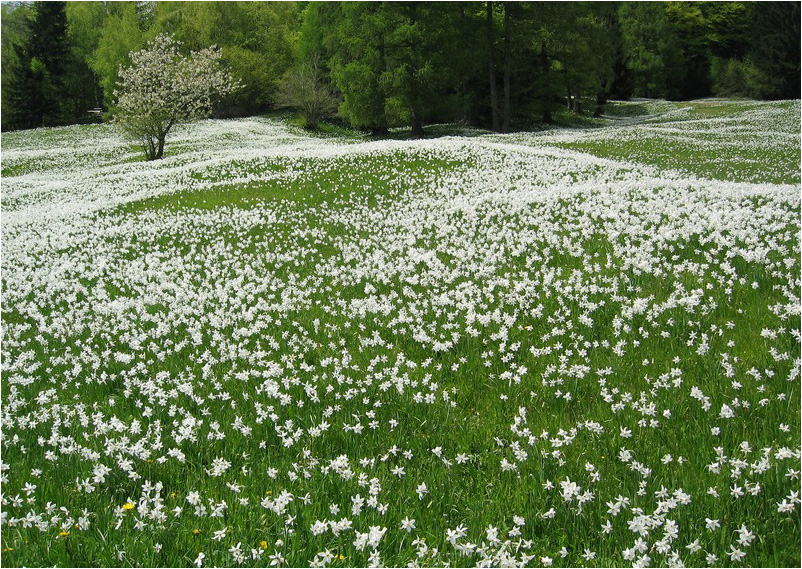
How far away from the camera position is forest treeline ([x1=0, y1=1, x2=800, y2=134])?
45.5m

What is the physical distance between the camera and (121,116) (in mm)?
33750

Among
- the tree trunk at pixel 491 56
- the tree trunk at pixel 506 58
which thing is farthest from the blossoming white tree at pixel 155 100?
the tree trunk at pixel 506 58

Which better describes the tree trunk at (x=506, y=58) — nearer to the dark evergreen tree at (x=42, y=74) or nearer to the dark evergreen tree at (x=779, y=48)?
the dark evergreen tree at (x=779, y=48)

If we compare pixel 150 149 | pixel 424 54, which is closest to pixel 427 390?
pixel 150 149

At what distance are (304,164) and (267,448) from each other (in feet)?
71.4

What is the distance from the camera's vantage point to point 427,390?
5.79 metres

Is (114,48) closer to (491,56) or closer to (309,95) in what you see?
(309,95)

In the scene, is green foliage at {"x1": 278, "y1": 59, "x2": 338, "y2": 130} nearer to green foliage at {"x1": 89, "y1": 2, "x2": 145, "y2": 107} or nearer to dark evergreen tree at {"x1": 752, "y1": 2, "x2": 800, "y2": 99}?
green foliage at {"x1": 89, "y1": 2, "x2": 145, "y2": 107}

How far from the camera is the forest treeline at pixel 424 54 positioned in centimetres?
4553

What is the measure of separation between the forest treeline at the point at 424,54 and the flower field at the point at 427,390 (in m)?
35.4

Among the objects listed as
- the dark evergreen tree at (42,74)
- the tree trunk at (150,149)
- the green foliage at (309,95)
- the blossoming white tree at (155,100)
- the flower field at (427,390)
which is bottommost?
the flower field at (427,390)

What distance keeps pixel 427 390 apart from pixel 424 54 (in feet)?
144

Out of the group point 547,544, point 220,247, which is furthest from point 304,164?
point 547,544

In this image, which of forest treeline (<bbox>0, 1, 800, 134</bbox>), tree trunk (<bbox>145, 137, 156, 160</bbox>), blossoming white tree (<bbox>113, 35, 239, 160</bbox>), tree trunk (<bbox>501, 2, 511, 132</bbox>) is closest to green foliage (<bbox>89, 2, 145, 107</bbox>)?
forest treeline (<bbox>0, 1, 800, 134</bbox>)
